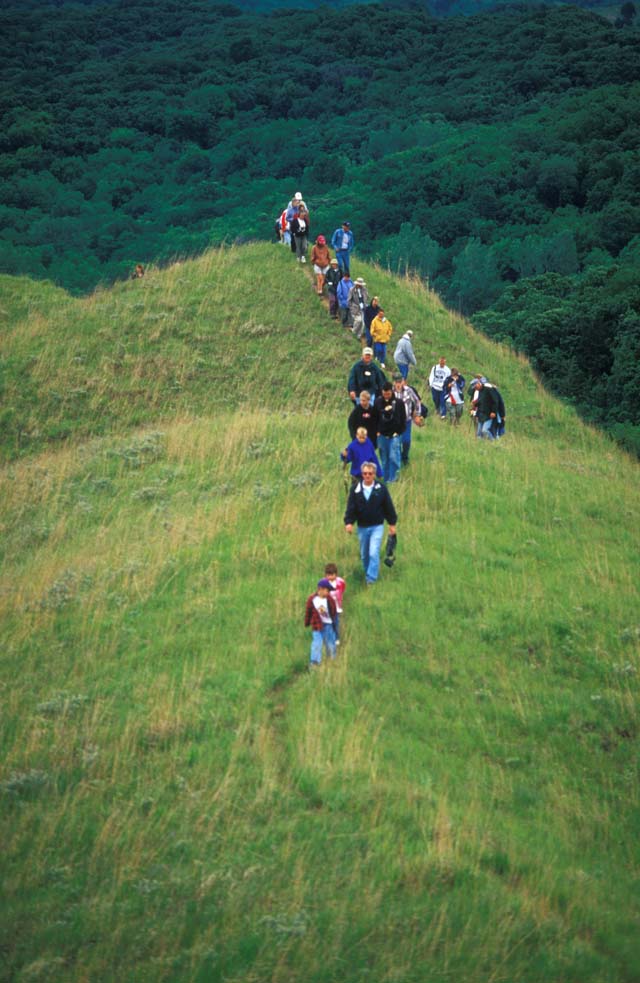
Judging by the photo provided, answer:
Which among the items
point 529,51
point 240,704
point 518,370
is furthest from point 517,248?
point 240,704

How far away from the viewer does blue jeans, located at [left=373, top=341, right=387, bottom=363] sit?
25884 mm

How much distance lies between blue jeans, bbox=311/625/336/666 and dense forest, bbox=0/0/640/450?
78.8 feet

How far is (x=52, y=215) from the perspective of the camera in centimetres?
9781

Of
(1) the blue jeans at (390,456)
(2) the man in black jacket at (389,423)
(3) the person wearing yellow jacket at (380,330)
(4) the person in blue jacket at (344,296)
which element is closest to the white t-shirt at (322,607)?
(2) the man in black jacket at (389,423)

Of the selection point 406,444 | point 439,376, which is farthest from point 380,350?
point 406,444

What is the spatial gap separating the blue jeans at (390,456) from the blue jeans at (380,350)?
7.36 metres

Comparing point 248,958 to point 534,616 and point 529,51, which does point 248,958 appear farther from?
point 529,51

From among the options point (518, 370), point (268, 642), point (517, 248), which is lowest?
point (517, 248)

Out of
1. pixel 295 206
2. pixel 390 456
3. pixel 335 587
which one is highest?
pixel 295 206

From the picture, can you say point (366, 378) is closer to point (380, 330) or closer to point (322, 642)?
point (380, 330)

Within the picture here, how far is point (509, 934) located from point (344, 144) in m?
107

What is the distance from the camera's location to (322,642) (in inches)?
537

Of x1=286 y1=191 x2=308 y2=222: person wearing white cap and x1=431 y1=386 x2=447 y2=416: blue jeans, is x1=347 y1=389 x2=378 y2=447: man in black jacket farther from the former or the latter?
x1=286 y1=191 x2=308 y2=222: person wearing white cap

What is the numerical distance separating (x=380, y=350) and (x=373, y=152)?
286 ft
